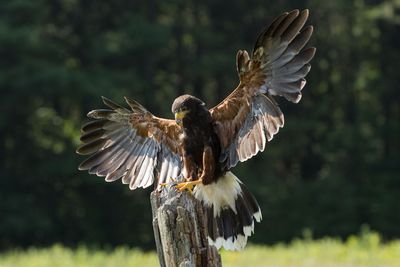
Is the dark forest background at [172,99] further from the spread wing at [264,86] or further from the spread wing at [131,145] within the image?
the spread wing at [264,86]

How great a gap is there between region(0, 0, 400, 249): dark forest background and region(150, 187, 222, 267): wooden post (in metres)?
18.2

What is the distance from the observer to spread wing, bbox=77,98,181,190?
6215 mm

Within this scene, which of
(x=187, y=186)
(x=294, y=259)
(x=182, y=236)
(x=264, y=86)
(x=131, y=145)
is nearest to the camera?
(x=182, y=236)

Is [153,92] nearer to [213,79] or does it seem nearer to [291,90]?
[213,79]

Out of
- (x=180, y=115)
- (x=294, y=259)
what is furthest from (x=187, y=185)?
(x=294, y=259)

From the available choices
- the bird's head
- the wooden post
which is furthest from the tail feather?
the wooden post

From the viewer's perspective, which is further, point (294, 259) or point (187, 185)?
point (294, 259)

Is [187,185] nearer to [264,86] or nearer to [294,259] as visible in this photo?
[264,86]

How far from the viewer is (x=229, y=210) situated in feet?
19.8

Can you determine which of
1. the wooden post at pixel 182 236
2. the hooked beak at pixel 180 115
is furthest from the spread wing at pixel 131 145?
the wooden post at pixel 182 236

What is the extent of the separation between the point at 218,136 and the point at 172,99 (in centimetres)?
2194

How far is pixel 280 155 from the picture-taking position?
3009 cm

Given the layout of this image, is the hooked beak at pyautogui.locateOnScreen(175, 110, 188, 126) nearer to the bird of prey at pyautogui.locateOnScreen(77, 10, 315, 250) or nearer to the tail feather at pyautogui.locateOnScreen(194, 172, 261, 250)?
the bird of prey at pyautogui.locateOnScreen(77, 10, 315, 250)

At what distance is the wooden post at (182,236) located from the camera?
480 centimetres
